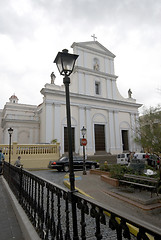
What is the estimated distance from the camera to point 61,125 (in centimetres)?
2264

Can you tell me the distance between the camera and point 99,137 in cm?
2570

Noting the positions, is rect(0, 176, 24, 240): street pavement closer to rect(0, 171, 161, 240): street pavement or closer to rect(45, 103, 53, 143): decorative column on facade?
rect(0, 171, 161, 240): street pavement

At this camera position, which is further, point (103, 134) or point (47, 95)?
point (103, 134)

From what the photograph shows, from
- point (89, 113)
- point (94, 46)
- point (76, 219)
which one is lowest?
point (76, 219)

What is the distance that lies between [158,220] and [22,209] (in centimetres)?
327

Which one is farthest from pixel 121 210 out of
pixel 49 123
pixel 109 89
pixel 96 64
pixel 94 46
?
pixel 94 46

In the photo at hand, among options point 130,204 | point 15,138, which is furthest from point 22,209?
point 15,138

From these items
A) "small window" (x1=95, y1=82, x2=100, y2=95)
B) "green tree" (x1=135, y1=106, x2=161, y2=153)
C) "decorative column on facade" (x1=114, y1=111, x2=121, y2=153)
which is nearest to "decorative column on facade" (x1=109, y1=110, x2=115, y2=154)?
"decorative column on facade" (x1=114, y1=111, x2=121, y2=153)

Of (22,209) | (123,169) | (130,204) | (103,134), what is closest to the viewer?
(22,209)

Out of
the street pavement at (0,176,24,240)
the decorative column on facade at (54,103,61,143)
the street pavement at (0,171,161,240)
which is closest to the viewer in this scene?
the street pavement at (0,176,24,240)

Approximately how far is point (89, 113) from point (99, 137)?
409cm

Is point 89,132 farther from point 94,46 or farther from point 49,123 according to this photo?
point 94,46

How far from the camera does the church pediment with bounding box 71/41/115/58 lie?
87.4 ft

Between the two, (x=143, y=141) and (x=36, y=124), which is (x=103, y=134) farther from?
(x=36, y=124)
